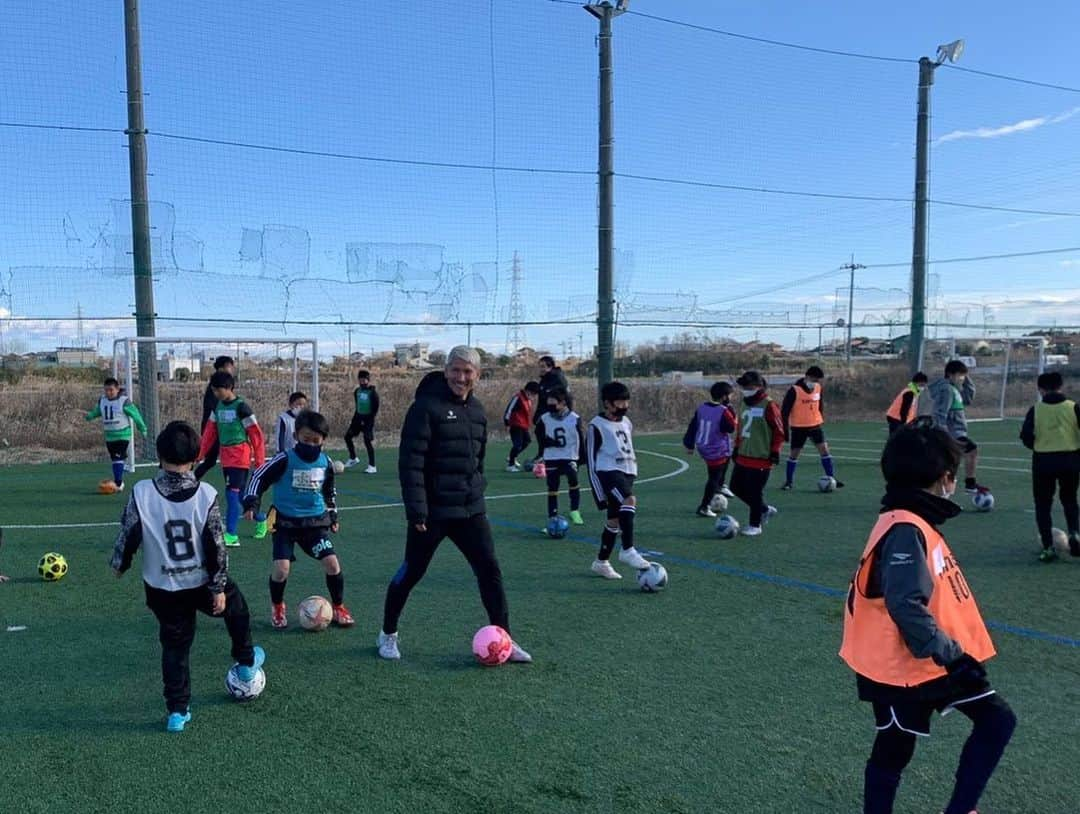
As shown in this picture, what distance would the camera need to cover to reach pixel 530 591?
301 inches

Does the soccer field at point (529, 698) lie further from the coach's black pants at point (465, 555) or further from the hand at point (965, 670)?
the hand at point (965, 670)

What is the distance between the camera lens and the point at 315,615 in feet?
20.9

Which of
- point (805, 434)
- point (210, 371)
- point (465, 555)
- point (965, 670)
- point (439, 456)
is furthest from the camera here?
point (210, 371)

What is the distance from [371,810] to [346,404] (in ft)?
64.2

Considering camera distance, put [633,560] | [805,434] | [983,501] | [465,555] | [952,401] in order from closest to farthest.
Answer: [465,555] < [633,560] < [983,501] < [952,401] < [805,434]

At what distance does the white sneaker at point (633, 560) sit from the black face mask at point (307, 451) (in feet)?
9.42

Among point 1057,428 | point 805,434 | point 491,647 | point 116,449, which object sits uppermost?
point 1057,428

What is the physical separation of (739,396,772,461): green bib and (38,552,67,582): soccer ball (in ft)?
22.5

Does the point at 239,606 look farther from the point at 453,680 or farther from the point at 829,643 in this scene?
the point at 829,643

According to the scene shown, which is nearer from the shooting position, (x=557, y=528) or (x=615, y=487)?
(x=615, y=487)

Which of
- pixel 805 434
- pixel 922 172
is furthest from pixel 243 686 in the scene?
pixel 922 172

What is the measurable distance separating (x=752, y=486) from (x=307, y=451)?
5.36 metres

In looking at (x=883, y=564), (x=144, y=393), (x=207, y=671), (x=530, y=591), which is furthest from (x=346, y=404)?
(x=883, y=564)

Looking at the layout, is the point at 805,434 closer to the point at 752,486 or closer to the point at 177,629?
the point at 752,486
